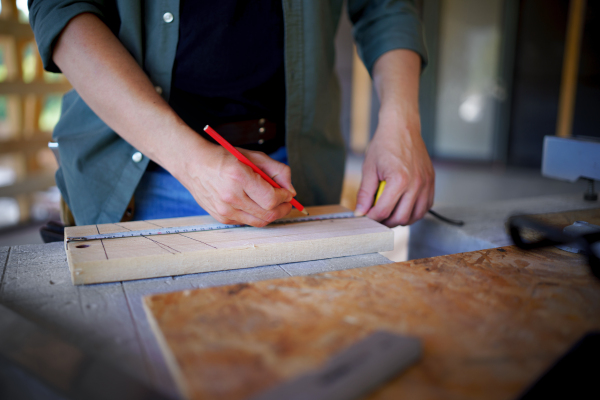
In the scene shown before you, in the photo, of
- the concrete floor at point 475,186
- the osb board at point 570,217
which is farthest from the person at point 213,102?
the concrete floor at point 475,186

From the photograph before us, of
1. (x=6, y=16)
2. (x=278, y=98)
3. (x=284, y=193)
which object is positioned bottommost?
(x=284, y=193)

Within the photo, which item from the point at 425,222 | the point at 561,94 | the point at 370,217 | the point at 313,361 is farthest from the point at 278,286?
the point at 561,94

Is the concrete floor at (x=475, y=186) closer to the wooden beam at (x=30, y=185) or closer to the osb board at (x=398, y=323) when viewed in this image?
the wooden beam at (x=30, y=185)

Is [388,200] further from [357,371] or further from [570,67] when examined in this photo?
[570,67]

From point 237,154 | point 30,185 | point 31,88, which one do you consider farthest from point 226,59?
point 30,185

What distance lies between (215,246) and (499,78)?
5.30 m

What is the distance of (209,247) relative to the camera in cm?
74

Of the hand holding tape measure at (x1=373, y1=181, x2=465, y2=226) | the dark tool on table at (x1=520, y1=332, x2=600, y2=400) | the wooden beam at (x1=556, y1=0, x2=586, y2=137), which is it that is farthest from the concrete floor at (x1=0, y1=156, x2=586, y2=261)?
the dark tool on table at (x1=520, y1=332, x2=600, y2=400)

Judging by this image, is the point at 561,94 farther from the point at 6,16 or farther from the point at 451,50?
the point at 6,16

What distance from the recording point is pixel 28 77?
138 inches

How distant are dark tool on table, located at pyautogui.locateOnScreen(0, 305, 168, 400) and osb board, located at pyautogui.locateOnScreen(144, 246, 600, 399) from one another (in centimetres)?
5

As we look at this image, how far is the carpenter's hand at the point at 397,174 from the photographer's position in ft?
3.27

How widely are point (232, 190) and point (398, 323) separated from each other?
40 cm

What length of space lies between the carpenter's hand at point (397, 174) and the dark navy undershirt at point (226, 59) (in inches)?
13.0
